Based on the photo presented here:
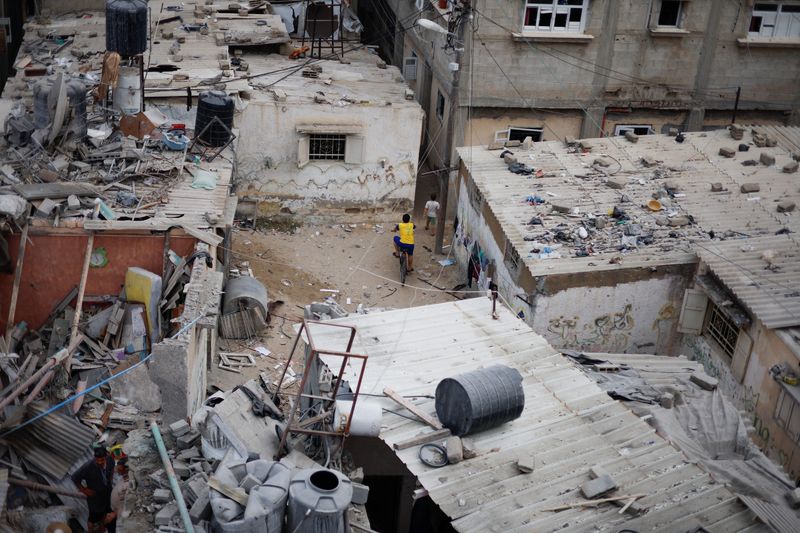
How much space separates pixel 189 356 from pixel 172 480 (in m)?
3.06

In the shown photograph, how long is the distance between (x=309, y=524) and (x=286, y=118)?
16862 mm

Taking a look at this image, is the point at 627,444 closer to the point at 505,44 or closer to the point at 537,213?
the point at 537,213

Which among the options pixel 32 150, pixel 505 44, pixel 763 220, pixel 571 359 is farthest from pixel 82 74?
pixel 763 220

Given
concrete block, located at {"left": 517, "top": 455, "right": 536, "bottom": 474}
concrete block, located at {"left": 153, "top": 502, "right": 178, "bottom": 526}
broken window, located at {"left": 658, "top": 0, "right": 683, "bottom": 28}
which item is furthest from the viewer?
broken window, located at {"left": 658, "top": 0, "right": 683, "bottom": 28}

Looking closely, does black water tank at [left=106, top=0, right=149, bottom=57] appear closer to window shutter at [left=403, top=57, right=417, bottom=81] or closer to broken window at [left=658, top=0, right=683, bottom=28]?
window shutter at [left=403, top=57, right=417, bottom=81]

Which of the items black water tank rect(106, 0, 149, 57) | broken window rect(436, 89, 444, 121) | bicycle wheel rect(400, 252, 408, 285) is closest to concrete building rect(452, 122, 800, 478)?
bicycle wheel rect(400, 252, 408, 285)

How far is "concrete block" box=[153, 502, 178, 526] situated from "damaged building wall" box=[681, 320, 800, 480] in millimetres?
11015

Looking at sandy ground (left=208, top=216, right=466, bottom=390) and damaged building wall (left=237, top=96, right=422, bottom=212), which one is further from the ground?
damaged building wall (left=237, top=96, right=422, bottom=212)

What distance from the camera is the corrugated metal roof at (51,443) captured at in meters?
12.8

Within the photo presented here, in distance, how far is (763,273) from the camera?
64.7 ft

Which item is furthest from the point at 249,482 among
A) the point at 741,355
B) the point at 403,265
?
the point at 403,265

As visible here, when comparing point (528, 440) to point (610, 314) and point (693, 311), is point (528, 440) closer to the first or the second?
point (610, 314)

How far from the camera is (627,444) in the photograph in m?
13.6

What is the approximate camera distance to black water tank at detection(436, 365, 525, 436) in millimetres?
13172
